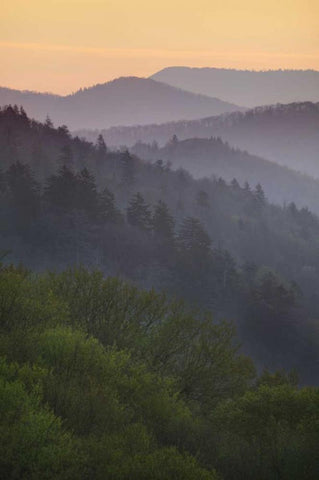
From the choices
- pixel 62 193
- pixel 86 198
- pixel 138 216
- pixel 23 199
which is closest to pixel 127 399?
pixel 23 199

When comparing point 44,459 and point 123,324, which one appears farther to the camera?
point 123,324

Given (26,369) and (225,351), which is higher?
(26,369)

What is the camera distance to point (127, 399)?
2327 centimetres

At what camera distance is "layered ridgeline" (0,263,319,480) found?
1662 cm

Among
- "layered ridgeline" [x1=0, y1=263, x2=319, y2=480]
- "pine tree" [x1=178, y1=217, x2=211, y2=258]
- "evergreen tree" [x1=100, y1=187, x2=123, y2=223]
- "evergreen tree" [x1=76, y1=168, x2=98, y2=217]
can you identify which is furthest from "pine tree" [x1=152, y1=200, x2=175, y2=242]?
"layered ridgeline" [x1=0, y1=263, x2=319, y2=480]

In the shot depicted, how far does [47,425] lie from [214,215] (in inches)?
5491

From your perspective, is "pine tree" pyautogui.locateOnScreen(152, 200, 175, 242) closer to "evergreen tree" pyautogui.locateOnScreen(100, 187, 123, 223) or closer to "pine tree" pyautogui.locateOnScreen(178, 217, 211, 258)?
"pine tree" pyautogui.locateOnScreen(178, 217, 211, 258)

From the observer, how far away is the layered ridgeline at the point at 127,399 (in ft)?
54.5

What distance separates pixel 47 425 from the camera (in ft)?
55.9

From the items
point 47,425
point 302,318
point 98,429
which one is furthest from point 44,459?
point 302,318

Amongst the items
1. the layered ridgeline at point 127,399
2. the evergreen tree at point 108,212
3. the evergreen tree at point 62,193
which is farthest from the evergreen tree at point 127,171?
the layered ridgeline at point 127,399

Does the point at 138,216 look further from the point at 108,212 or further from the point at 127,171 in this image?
the point at 127,171

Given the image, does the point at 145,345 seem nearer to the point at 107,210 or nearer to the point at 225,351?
the point at 225,351

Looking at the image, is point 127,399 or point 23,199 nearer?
point 127,399
